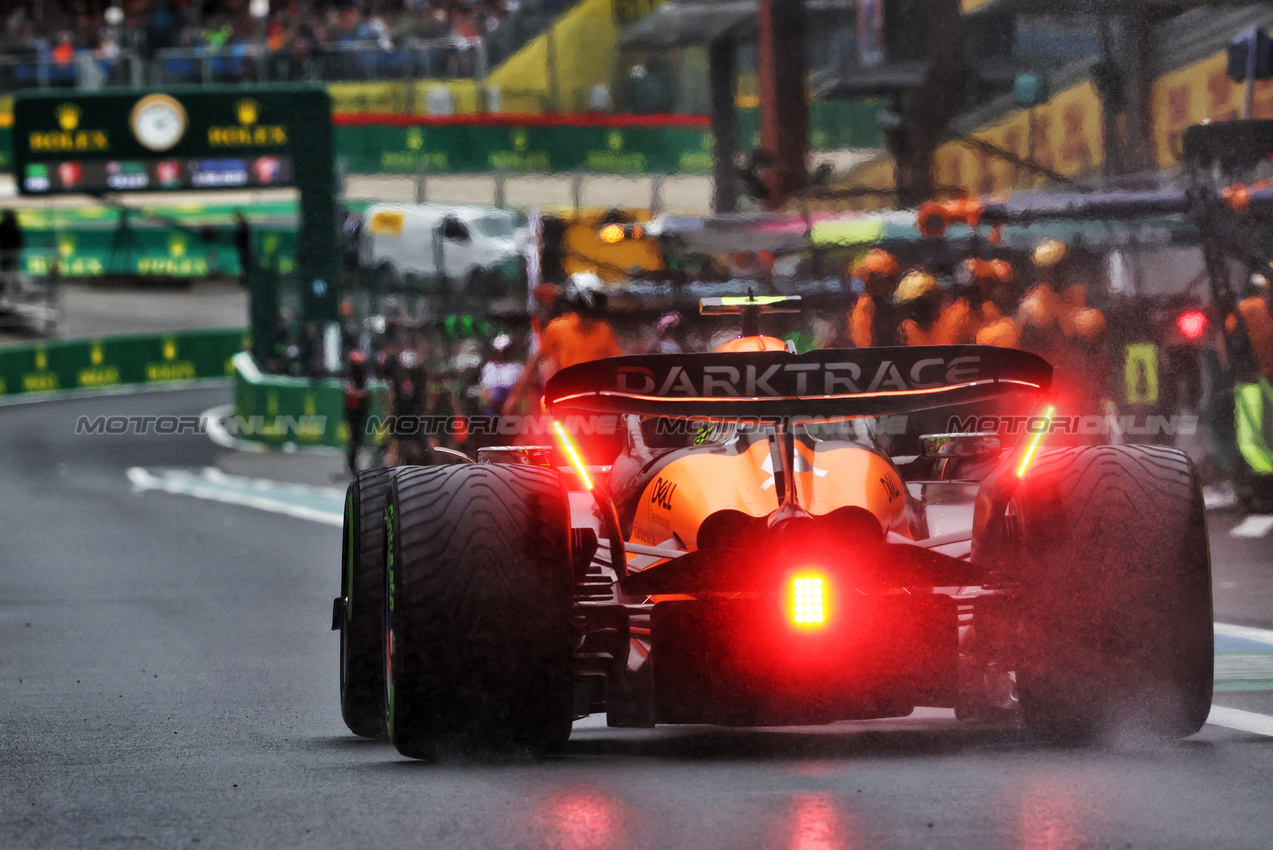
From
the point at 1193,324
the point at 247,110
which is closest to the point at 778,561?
the point at 1193,324

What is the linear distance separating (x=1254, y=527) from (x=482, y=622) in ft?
30.1

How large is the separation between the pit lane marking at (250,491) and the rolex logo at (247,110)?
23.8ft

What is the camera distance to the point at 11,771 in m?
6.19

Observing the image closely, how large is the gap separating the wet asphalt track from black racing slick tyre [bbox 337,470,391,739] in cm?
15

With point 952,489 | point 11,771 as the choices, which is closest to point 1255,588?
point 952,489

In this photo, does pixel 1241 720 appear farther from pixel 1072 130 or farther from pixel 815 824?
pixel 1072 130

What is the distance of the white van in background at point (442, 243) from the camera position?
1190 inches

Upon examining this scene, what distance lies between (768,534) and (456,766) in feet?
3.52

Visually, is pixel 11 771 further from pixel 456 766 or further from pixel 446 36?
pixel 446 36

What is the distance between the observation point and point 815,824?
506 centimetres

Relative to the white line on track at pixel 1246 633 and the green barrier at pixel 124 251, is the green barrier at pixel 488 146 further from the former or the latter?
the white line on track at pixel 1246 633

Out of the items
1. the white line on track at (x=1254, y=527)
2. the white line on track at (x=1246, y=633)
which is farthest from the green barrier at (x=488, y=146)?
the white line on track at (x=1246, y=633)

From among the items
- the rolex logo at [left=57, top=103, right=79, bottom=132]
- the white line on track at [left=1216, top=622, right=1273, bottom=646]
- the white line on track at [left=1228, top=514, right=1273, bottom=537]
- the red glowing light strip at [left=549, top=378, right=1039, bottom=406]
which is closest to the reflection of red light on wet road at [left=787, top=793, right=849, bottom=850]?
the red glowing light strip at [left=549, top=378, right=1039, bottom=406]

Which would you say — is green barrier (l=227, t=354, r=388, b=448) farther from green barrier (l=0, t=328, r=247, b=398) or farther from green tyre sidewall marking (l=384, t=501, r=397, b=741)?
green tyre sidewall marking (l=384, t=501, r=397, b=741)
